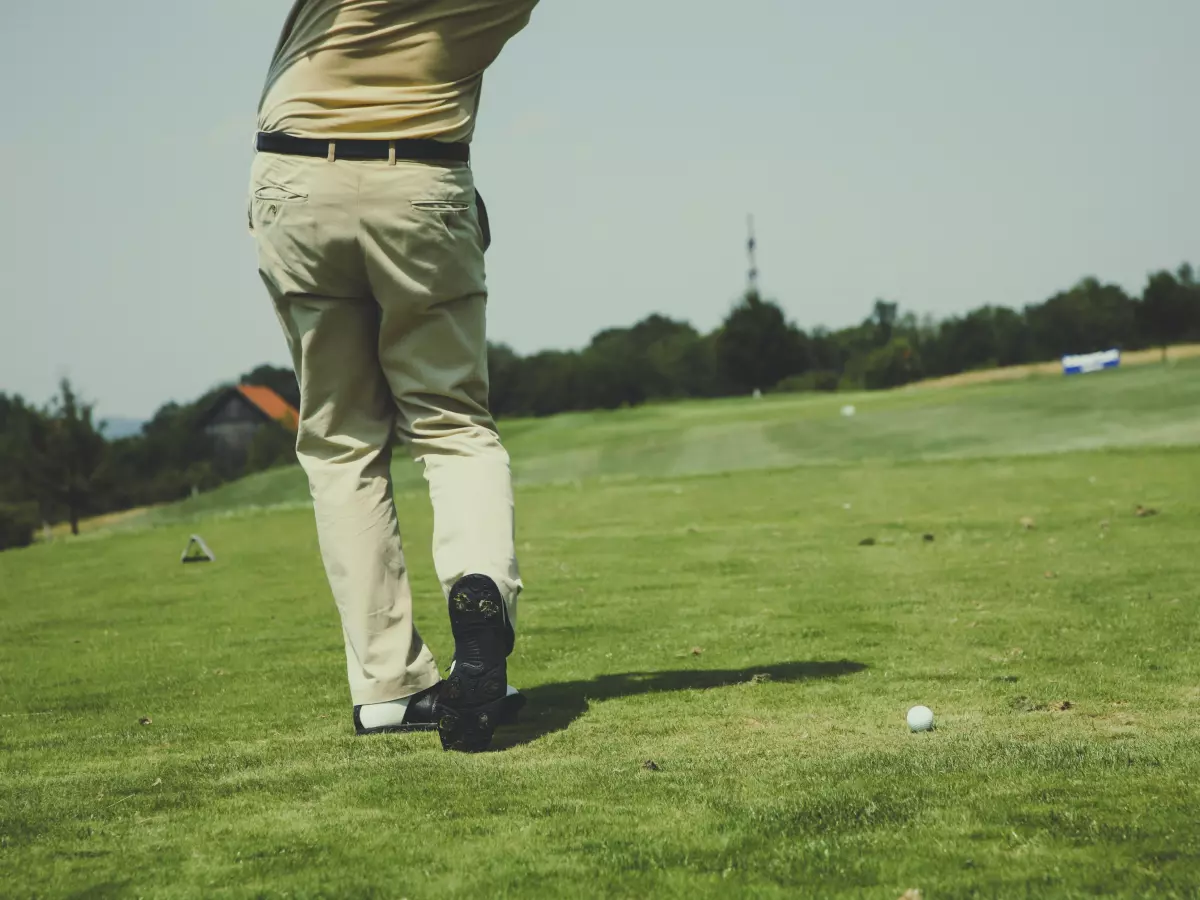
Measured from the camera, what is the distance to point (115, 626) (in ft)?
23.9

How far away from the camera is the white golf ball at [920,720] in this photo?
12.3ft

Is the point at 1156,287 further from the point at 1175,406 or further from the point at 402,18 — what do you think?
the point at 402,18

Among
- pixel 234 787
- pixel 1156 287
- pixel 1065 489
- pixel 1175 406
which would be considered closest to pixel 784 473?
pixel 1065 489

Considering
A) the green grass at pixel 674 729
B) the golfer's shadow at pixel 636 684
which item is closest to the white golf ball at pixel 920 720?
the green grass at pixel 674 729

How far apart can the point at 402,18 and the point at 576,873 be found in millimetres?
2699

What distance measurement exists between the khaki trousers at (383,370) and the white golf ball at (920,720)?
1.15 metres

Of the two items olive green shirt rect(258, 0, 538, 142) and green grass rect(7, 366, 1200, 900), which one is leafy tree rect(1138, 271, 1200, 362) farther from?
olive green shirt rect(258, 0, 538, 142)

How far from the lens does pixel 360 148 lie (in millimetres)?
4062

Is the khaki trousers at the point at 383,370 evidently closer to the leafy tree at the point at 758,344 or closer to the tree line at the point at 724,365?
the tree line at the point at 724,365

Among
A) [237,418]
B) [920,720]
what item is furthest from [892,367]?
[920,720]

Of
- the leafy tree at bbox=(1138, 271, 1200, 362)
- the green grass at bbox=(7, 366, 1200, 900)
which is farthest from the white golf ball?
the leafy tree at bbox=(1138, 271, 1200, 362)

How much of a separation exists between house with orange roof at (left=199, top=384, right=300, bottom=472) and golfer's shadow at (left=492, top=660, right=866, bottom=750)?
4134 inches

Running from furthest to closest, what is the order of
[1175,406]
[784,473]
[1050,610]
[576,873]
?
[1175,406]
[784,473]
[1050,610]
[576,873]

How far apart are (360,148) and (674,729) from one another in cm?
192
